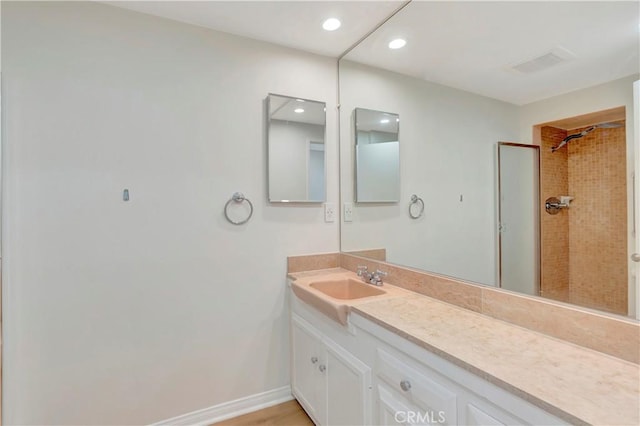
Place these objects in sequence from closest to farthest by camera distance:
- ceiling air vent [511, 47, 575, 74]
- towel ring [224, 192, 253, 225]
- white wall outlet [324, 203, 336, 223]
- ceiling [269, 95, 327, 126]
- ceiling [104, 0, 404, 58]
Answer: ceiling air vent [511, 47, 575, 74] → ceiling [104, 0, 404, 58] → towel ring [224, 192, 253, 225] → ceiling [269, 95, 327, 126] → white wall outlet [324, 203, 336, 223]

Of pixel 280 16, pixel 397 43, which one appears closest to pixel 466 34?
pixel 397 43

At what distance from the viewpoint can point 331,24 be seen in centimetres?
183

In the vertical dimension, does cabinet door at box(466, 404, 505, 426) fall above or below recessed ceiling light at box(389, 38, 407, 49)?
below

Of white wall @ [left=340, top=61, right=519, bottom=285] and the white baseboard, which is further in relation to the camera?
the white baseboard

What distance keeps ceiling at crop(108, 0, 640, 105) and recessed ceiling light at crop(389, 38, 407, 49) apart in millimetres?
24

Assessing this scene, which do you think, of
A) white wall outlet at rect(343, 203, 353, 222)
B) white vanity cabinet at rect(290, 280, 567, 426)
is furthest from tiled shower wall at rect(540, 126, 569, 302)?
white wall outlet at rect(343, 203, 353, 222)

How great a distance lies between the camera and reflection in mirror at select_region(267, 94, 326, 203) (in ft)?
6.55

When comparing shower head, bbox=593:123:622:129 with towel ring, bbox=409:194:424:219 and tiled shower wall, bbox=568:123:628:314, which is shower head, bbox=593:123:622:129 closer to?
tiled shower wall, bbox=568:123:628:314

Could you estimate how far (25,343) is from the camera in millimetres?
1476

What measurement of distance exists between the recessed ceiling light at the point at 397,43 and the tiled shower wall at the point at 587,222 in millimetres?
1012

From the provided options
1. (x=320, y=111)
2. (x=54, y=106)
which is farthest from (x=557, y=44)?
(x=54, y=106)

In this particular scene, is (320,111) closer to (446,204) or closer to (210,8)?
(210,8)

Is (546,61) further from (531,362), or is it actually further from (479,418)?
(479,418)

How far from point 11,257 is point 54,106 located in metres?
0.77
